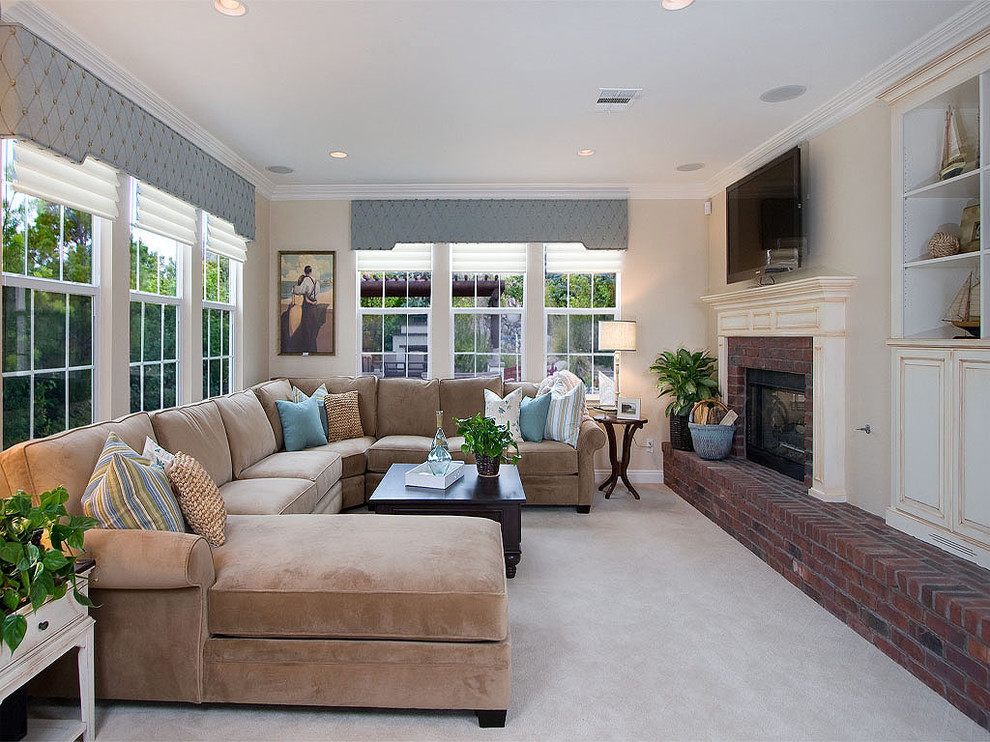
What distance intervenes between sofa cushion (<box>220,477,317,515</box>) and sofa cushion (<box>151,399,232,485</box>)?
13cm

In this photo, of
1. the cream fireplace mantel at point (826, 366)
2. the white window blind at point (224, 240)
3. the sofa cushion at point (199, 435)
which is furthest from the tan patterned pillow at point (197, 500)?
the cream fireplace mantel at point (826, 366)

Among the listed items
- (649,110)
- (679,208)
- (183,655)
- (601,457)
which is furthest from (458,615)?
(679,208)

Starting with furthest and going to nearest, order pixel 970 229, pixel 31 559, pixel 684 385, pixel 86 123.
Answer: pixel 684 385 → pixel 86 123 → pixel 970 229 → pixel 31 559

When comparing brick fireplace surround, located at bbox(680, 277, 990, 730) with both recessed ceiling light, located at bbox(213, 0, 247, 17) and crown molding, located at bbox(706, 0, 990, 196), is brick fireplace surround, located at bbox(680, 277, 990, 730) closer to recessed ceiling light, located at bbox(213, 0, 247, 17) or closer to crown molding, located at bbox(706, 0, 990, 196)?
crown molding, located at bbox(706, 0, 990, 196)

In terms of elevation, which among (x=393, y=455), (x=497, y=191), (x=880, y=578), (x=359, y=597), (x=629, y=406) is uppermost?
(x=497, y=191)

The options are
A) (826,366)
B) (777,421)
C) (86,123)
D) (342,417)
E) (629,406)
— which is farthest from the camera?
(629,406)

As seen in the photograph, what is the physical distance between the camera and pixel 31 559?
61.2 inches

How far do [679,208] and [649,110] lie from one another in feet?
6.58

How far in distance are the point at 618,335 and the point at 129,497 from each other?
3.96 meters

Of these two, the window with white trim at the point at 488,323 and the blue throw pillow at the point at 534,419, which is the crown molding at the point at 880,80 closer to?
the window with white trim at the point at 488,323

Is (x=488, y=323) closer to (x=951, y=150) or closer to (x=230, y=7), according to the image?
(x=230, y=7)

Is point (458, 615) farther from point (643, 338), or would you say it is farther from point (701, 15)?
point (643, 338)

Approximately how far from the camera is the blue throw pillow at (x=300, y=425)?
174 inches

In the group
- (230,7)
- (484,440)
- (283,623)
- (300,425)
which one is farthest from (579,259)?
(283,623)
